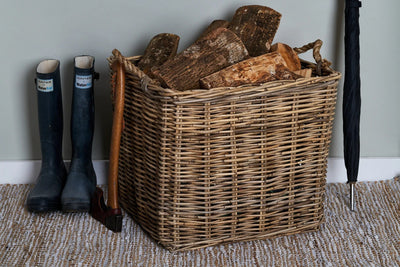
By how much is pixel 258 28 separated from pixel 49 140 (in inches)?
29.3

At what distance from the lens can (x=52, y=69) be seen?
5.95ft

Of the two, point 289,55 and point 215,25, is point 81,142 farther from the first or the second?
point 289,55

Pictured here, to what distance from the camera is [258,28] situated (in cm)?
166

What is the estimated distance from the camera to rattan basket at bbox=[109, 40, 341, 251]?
1.41m

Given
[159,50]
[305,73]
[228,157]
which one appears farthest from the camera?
[159,50]

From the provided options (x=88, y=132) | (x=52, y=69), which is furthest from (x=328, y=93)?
(x=52, y=69)

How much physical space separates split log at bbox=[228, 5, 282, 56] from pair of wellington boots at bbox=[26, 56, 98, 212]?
48 cm

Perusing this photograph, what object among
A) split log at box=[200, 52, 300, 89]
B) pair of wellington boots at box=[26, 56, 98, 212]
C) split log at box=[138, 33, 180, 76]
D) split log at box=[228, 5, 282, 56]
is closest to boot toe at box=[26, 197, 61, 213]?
pair of wellington boots at box=[26, 56, 98, 212]

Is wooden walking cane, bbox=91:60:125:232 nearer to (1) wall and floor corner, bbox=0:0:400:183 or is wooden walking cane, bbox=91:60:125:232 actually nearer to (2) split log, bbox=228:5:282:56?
(1) wall and floor corner, bbox=0:0:400:183

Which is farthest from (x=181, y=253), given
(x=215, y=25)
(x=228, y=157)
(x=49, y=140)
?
(x=215, y=25)

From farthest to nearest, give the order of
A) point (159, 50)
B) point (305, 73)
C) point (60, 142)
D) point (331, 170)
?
1. point (331, 170)
2. point (60, 142)
3. point (159, 50)
4. point (305, 73)

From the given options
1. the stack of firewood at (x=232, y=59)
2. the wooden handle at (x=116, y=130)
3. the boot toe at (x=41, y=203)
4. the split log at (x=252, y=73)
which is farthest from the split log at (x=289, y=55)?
the boot toe at (x=41, y=203)

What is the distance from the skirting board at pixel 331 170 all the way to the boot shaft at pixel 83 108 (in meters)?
0.15

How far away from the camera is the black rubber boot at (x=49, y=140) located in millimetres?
1730
